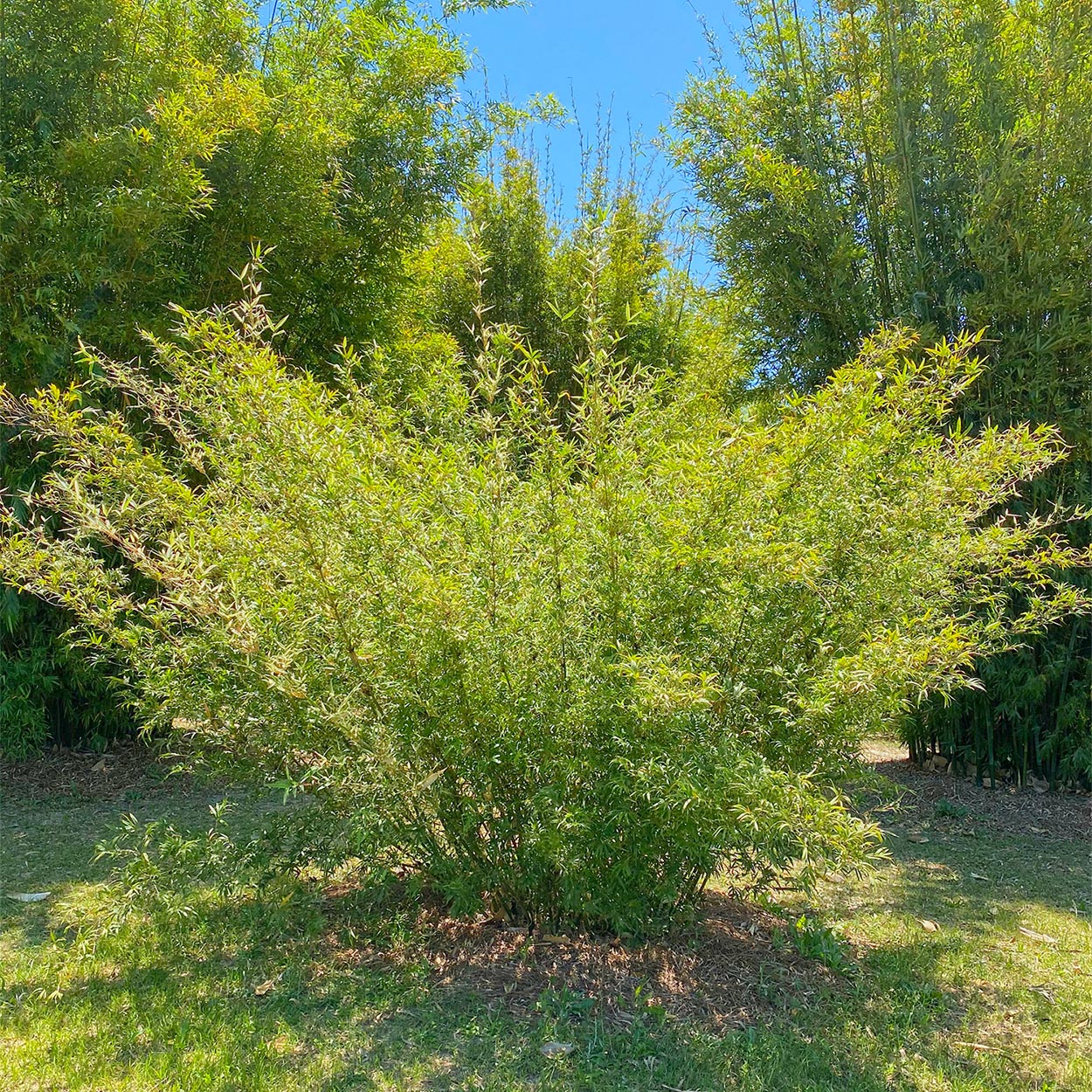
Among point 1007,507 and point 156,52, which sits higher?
point 156,52

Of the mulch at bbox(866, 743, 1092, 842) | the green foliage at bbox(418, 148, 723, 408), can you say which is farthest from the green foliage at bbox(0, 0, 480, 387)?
the mulch at bbox(866, 743, 1092, 842)

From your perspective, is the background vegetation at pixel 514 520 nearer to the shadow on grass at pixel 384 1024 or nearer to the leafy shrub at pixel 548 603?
the leafy shrub at pixel 548 603

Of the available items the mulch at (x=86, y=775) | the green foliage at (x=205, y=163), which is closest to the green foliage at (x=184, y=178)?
the green foliage at (x=205, y=163)

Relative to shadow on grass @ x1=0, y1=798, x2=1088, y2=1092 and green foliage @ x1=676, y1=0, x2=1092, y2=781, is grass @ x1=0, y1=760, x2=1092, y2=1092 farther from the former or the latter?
green foliage @ x1=676, y1=0, x2=1092, y2=781

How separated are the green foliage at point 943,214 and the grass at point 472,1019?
2124 mm

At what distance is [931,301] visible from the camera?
5.36m

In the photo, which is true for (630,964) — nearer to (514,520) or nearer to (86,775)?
(514,520)

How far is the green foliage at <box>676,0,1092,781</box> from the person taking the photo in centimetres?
491

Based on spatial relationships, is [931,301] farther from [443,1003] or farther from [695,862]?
[443,1003]

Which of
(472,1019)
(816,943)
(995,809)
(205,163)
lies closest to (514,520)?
(472,1019)

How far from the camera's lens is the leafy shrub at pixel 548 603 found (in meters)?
2.49

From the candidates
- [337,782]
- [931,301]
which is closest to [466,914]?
[337,782]

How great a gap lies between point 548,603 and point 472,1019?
45.9 inches

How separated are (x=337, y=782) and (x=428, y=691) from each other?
361 mm
